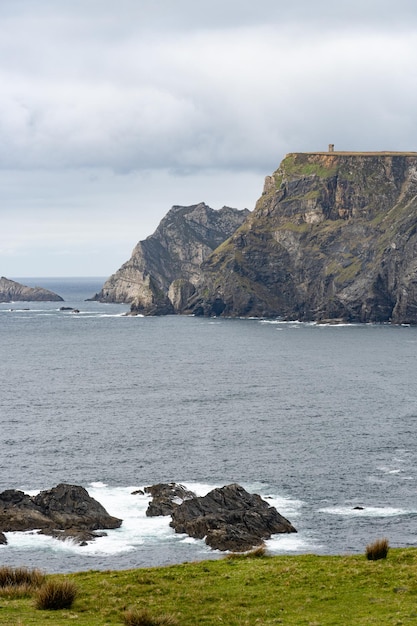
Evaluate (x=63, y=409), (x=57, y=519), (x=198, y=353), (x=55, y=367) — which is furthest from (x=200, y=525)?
(x=198, y=353)

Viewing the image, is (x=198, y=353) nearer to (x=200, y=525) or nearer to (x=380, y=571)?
(x=200, y=525)

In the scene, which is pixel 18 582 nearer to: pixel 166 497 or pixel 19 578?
pixel 19 578

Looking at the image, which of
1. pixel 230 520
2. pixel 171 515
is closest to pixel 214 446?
pixel 171 515

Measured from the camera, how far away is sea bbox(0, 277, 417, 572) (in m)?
64.2

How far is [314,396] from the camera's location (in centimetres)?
13188

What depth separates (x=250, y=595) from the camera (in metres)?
36.0

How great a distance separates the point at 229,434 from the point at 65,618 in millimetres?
72122

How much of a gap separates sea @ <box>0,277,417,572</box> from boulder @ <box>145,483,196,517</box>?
109cm

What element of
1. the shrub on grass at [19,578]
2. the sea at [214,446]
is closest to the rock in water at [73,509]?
the sea at [214,446]

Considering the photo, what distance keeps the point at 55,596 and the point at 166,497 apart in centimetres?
4091

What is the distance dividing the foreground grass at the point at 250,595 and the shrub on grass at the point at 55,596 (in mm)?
369

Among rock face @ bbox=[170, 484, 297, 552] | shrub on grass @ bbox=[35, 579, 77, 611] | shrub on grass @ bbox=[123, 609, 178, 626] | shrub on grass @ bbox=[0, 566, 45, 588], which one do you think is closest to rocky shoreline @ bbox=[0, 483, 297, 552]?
rock face @ bbox=[170, 484, 297, 552]

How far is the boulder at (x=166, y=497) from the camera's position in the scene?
71375 millimetres

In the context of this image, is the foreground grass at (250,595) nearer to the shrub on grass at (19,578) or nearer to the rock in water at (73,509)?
the shrub on grass at (19,578)
